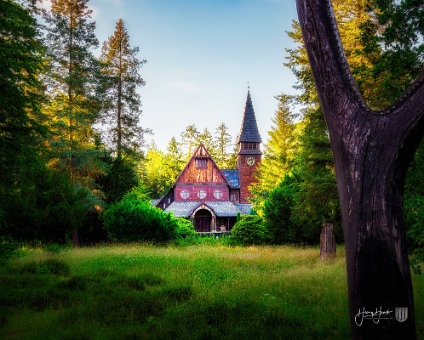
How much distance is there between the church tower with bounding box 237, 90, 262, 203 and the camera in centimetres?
3316

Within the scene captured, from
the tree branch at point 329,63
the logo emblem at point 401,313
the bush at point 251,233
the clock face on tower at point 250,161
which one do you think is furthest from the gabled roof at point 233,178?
the logo emblem at point 401,313

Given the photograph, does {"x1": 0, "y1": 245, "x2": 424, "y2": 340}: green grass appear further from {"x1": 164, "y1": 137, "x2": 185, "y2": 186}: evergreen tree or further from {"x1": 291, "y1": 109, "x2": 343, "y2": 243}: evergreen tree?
{"x1": 164, "y1": 137, "x2": 185, "y2": 186}: evergreen tree

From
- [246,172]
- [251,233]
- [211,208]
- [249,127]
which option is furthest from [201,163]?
[251,233]

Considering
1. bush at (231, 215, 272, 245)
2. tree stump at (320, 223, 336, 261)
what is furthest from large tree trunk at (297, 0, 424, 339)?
bush at (231, 215, 272, 245)

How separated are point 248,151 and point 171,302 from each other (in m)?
30.1

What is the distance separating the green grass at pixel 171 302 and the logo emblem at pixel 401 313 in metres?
1.79

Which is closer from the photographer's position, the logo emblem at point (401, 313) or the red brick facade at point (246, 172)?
the logo emblem at point (401, 313)

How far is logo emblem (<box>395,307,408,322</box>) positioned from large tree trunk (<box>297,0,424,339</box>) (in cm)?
3

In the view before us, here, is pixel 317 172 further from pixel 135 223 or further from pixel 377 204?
pixel 135 223

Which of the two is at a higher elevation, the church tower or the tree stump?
the church tower

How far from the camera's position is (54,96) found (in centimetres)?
1620

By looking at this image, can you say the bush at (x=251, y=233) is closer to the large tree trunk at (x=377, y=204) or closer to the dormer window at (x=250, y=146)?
the large tree trunk at (x=377, y=204)

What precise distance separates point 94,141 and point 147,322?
58.8 feet

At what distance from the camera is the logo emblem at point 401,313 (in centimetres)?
258
